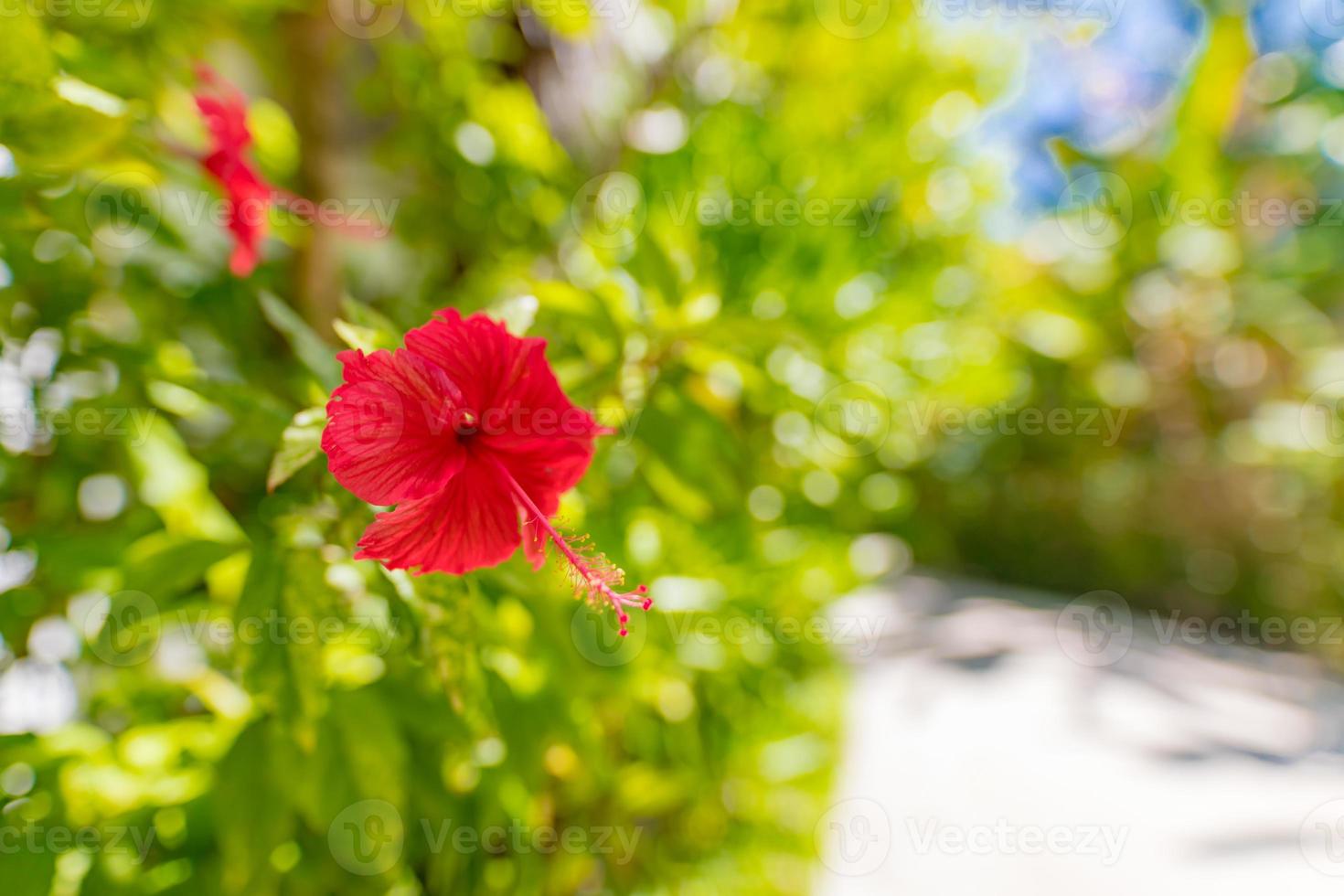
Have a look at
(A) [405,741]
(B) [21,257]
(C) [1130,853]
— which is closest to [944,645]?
(C) [1130,853]

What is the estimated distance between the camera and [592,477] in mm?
730

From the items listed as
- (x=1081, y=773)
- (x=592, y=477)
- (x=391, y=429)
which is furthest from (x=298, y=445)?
(x=1081, y=773)

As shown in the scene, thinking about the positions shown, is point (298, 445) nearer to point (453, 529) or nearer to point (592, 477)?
point (453, 529)

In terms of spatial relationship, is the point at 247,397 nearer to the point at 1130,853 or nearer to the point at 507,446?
the point at 507,446

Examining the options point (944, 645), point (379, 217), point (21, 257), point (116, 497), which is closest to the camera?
point (21, 257)

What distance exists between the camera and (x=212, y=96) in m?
0.77

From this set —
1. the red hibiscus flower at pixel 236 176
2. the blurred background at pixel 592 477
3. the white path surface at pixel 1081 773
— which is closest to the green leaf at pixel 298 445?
the blurred background at pixel 592 477

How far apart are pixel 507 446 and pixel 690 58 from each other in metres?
1.02

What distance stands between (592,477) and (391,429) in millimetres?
318

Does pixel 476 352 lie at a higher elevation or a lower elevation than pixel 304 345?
higher

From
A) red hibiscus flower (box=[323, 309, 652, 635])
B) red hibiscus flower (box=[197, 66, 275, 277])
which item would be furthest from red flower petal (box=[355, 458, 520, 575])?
red hibiscus flower (box=[197, 66, 275, 277])

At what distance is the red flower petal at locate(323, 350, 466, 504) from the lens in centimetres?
41

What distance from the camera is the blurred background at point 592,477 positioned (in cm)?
61

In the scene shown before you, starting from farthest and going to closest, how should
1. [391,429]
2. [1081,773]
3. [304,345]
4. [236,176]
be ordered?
[1081,773] → [236,176] → [304,345] → [391,429]
